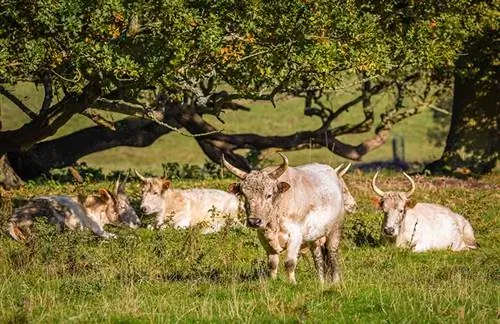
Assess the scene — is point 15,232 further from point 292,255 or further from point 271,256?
point 292,255

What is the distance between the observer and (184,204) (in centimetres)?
2234

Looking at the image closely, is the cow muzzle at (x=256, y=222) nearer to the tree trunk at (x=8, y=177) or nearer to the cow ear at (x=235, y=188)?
the cow ear at (x=235, y=188)

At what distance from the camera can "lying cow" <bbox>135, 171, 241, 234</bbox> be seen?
71.4 feet

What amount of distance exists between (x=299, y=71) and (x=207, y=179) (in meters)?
7.23

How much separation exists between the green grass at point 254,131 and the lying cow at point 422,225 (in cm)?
2874

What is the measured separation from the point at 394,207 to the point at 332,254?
5.33 meters

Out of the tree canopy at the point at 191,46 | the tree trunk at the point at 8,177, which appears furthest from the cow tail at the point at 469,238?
the tree trunk at the point at 8,177

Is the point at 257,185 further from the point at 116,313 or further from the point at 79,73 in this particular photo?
the point at 79,73

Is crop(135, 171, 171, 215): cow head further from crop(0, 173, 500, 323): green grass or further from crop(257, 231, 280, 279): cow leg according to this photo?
crop(257, 231, 280, 279): cow leg

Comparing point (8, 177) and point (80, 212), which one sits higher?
point (80, 212)

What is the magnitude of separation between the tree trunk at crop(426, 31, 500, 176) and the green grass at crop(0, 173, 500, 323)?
10140 mm

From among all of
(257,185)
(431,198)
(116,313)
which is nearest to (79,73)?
(257,185)

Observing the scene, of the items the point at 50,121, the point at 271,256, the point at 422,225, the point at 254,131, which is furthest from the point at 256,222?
the point at 254,131

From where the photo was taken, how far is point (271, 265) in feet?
44.6
